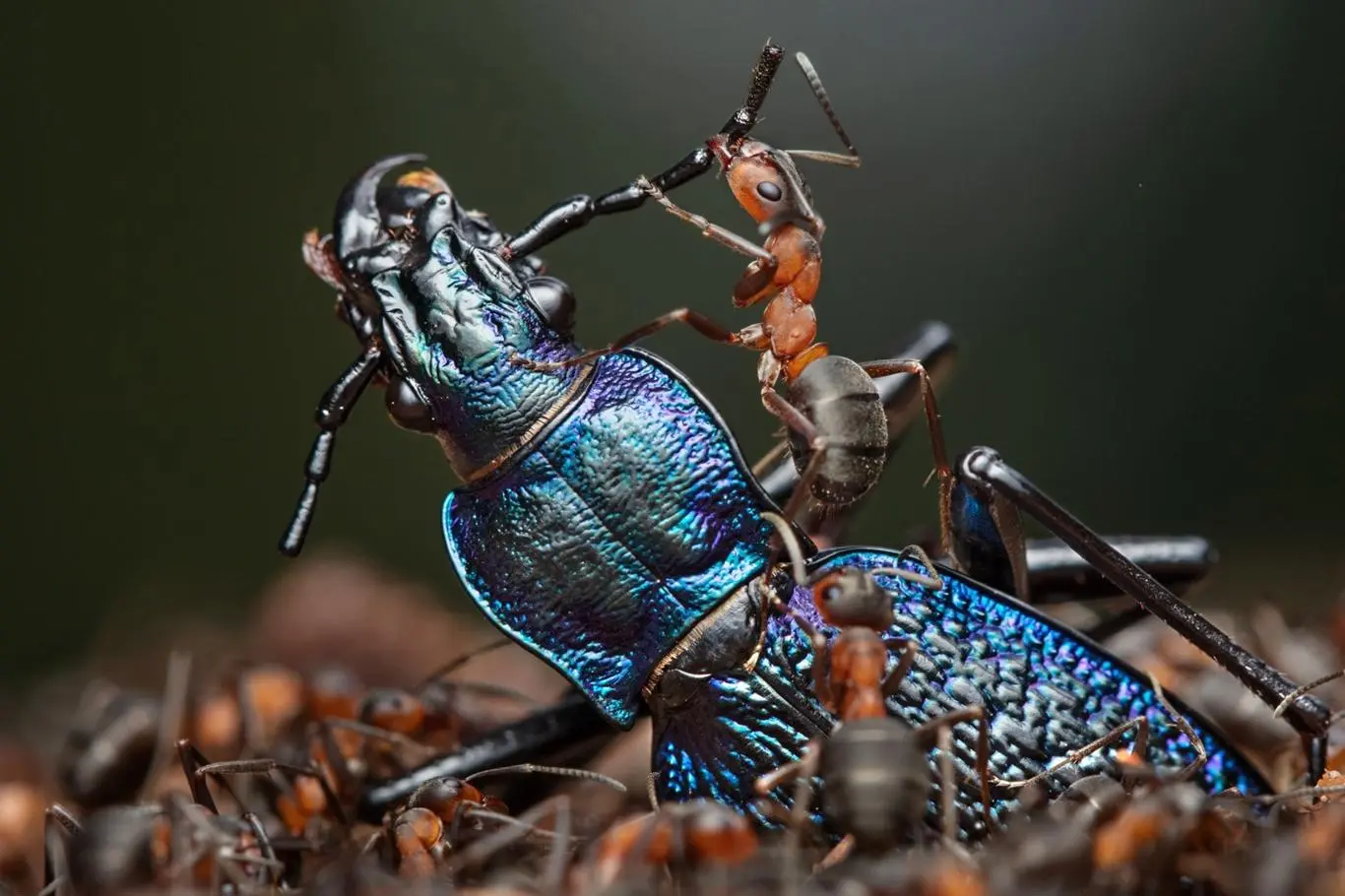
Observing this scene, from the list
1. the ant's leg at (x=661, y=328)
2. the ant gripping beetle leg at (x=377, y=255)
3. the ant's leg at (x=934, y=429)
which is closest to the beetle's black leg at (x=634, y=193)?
the ant gripping beetle leg at (x=377, y=255)

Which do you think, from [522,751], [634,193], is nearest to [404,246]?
[634,193]

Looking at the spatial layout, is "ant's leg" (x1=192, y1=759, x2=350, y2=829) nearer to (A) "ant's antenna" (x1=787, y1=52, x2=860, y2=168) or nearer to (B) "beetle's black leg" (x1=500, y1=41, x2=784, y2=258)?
(B) "beetle's black leg" (x1=500, y1=41, x2=784, y2=258)

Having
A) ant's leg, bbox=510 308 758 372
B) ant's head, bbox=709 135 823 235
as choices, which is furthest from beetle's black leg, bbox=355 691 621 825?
ant's head, bbox=709 135 823 235

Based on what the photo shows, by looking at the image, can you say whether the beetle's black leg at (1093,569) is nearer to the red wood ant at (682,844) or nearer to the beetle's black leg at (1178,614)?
the beetle's black leg at (1178,614)

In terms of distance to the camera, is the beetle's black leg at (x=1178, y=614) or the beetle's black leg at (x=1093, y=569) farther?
the beetle's black leg at (x=1093, y=569)

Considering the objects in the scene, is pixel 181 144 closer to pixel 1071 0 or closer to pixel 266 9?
pixel 266 9

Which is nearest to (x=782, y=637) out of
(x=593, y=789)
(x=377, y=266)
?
(x=593, y=789)

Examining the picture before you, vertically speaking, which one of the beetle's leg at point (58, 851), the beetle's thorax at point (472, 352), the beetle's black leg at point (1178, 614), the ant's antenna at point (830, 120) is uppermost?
the ant's antenna at point (830, 120)

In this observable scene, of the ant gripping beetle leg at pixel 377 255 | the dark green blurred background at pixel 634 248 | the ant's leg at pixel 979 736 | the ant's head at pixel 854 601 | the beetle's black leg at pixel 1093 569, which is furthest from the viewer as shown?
the dark green blurred background at pixel 634 248

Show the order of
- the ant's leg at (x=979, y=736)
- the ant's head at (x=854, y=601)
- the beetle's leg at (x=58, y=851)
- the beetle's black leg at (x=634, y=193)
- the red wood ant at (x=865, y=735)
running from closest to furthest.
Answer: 1. the red wood ant at (x=865, y=735)
2. the ant's leg at (x=979, y=736)
3. the ant's head at (x=854, y=601)
4. the beetle's leg at (x=58, y=851)
5. the beetle's black leg at (x=634, y=193)
